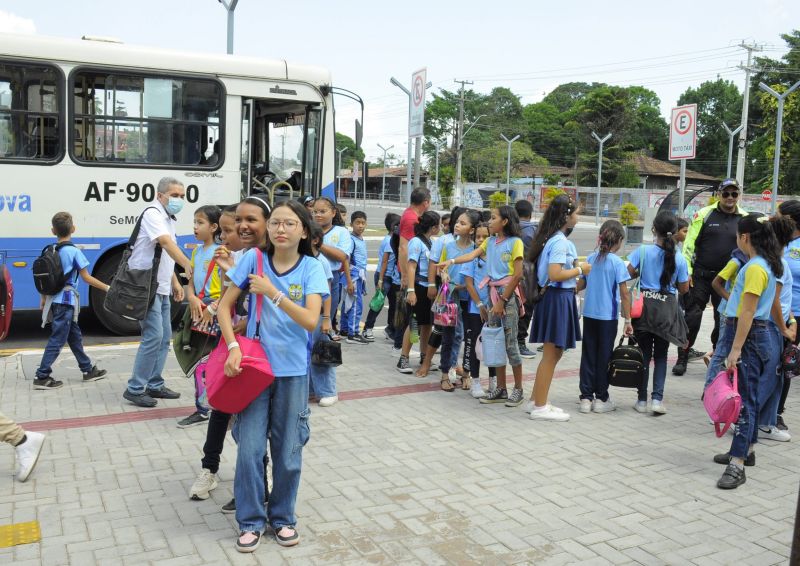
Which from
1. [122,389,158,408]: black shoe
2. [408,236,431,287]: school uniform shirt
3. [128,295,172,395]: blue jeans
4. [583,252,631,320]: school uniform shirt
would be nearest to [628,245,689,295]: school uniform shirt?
[583,252,631,320]: school uniform shirt

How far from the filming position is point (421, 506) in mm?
Answer: 4398

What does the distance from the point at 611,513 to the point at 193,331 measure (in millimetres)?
2931

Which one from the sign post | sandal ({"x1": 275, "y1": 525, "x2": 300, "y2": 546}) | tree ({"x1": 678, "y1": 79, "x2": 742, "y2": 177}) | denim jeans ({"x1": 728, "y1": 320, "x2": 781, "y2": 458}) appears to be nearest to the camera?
sandal ({"x1": 275, "y1": 525, "x2": 300, "y2": 546})

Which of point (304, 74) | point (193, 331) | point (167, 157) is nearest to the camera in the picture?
point (193, 331)

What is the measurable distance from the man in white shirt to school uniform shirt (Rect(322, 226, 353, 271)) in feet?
5.22

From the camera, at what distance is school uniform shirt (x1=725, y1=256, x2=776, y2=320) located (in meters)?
4.80

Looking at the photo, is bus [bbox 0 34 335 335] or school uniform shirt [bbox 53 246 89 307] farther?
bus [bbox 0 34 335 335]

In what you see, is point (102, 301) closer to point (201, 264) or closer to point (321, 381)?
point (321, 381)

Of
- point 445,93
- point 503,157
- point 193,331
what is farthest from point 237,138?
point 445,93

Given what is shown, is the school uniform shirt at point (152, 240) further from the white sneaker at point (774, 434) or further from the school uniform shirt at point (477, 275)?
the white sneaker at point (774, 434)

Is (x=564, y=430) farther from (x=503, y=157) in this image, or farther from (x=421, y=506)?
(x=503, y=157)

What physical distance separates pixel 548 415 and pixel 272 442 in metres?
3.01

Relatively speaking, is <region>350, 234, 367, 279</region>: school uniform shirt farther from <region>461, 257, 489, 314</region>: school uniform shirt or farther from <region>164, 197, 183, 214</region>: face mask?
<region>164, 197, 183, 214</region>: face mask

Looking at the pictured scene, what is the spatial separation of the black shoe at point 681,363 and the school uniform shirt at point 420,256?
290 cm
